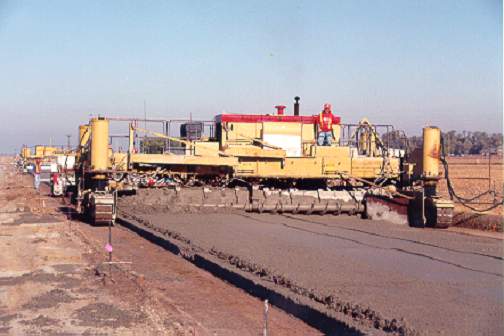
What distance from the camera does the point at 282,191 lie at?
2242 cm

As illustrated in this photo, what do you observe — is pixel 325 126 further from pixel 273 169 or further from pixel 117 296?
pixel 117 296

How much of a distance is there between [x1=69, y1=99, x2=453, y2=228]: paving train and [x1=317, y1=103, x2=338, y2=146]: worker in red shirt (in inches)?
7.2

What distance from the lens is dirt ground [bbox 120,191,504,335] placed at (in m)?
7.86

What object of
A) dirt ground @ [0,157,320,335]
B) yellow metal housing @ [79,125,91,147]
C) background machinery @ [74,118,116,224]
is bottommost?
dirt ground @ [0,157,320,335]

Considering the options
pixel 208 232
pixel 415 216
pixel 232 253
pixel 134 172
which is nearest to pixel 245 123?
pixel 134 172

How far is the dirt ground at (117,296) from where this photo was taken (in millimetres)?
7957

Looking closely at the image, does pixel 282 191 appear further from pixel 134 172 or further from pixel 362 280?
pixel 362 280

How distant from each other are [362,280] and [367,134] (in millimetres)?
16216

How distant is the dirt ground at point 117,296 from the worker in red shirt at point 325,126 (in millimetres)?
10947

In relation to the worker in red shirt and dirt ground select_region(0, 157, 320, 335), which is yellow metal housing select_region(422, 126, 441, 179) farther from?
dirt ground select_region(0, 157, 320, 335)

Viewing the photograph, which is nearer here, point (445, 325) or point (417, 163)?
point (445, 325)

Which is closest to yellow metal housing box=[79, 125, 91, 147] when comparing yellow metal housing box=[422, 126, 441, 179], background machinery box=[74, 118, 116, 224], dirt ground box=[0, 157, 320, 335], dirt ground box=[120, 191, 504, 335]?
background machinery box=[74, 118, 116, 224]

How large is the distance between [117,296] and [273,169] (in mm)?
14474

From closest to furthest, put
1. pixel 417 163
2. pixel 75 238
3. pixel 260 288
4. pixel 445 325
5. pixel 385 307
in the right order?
pixel 445 325 → pixel 385 307 → pixel 260 288 → pixel 75 238 → pixel 417 163
